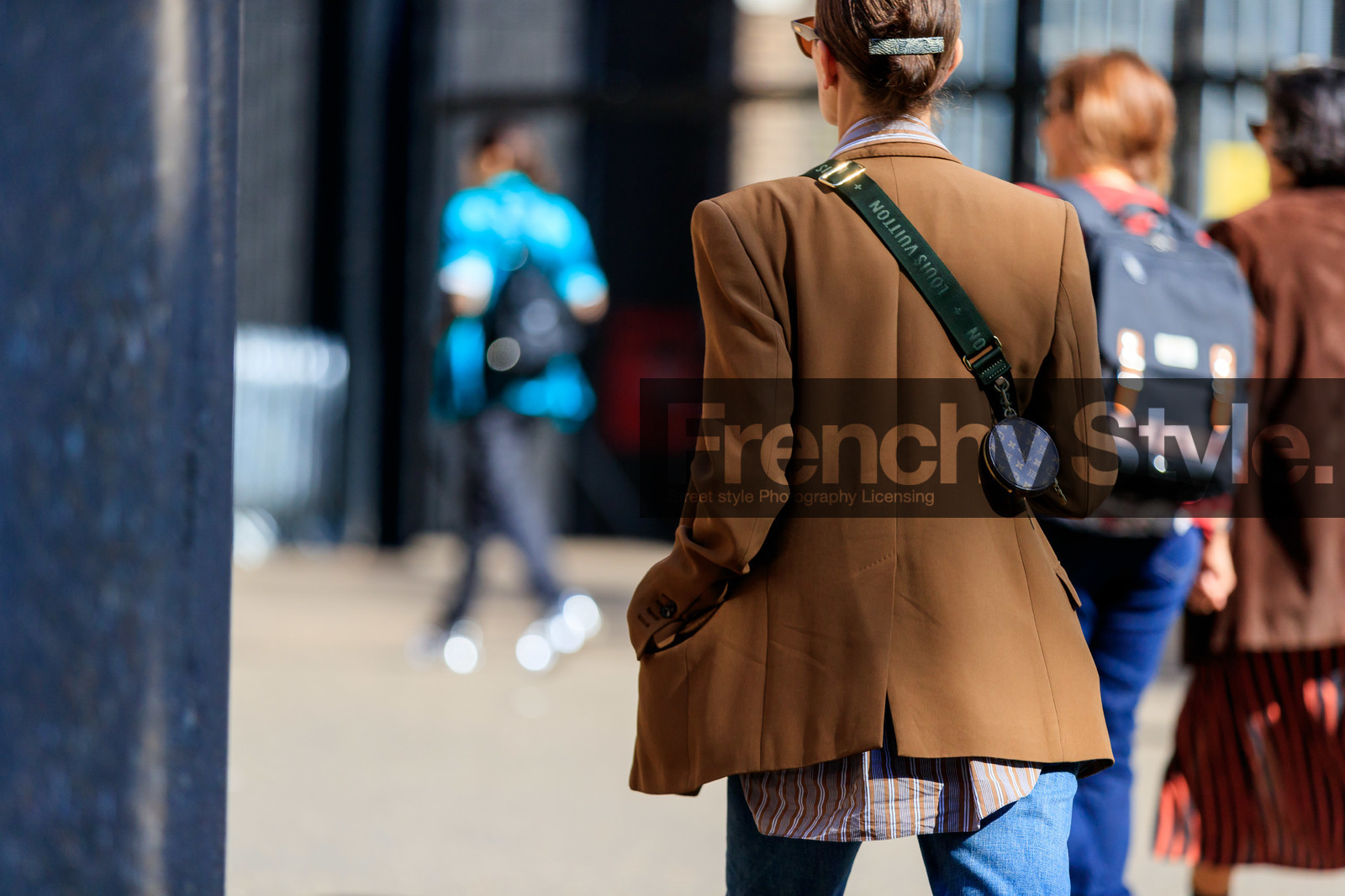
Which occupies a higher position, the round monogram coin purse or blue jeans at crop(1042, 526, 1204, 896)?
the round monogram coin purse

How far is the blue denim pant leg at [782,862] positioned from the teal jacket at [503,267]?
4133 millimetres

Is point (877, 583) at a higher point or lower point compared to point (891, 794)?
higher

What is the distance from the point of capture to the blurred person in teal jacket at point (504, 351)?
19.8 ft

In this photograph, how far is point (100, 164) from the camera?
A: 1813 mm

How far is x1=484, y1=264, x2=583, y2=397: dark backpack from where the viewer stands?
606cm

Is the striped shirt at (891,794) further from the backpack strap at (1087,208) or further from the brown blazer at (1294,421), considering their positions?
the brown blazer at (1294,421)

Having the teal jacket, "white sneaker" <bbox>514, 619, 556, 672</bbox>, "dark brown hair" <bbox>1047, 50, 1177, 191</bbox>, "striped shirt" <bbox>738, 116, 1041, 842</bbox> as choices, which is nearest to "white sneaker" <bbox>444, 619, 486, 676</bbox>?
"white sneaker" <bbox>514, 619, 556, 672</bbox>

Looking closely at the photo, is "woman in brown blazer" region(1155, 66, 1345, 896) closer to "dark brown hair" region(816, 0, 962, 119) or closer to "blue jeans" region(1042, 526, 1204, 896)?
"blue jeans" region(1042, 526, 1204, 896)

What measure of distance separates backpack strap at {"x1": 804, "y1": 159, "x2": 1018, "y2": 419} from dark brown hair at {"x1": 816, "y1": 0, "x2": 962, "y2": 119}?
0.14 meters

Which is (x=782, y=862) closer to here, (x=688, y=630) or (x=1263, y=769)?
(x=688, y=630)

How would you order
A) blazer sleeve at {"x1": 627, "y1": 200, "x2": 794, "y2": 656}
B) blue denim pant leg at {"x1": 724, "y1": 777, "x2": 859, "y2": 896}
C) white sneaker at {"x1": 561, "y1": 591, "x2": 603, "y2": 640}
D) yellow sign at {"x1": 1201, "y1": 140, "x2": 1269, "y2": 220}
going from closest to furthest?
1. blazer sleeve at {"x1": 627, "y1": 200, "x2": 794, "y2": 656}
2. blue denim pant leg at {"x1": 724, "y1": 777, "x2": 859, "y2": 896}
3. white sneaker at {"x1": 561, "y1": 591, "x2": 603, "y2": 640}
4. yellow sign at {"x1": 1201, "y1": 140, "x2": 1269, "y2": 220}

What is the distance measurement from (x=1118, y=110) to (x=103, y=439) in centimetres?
211

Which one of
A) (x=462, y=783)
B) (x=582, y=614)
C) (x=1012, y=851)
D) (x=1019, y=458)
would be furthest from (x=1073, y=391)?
(x=582, y=614)

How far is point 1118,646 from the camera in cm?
299
